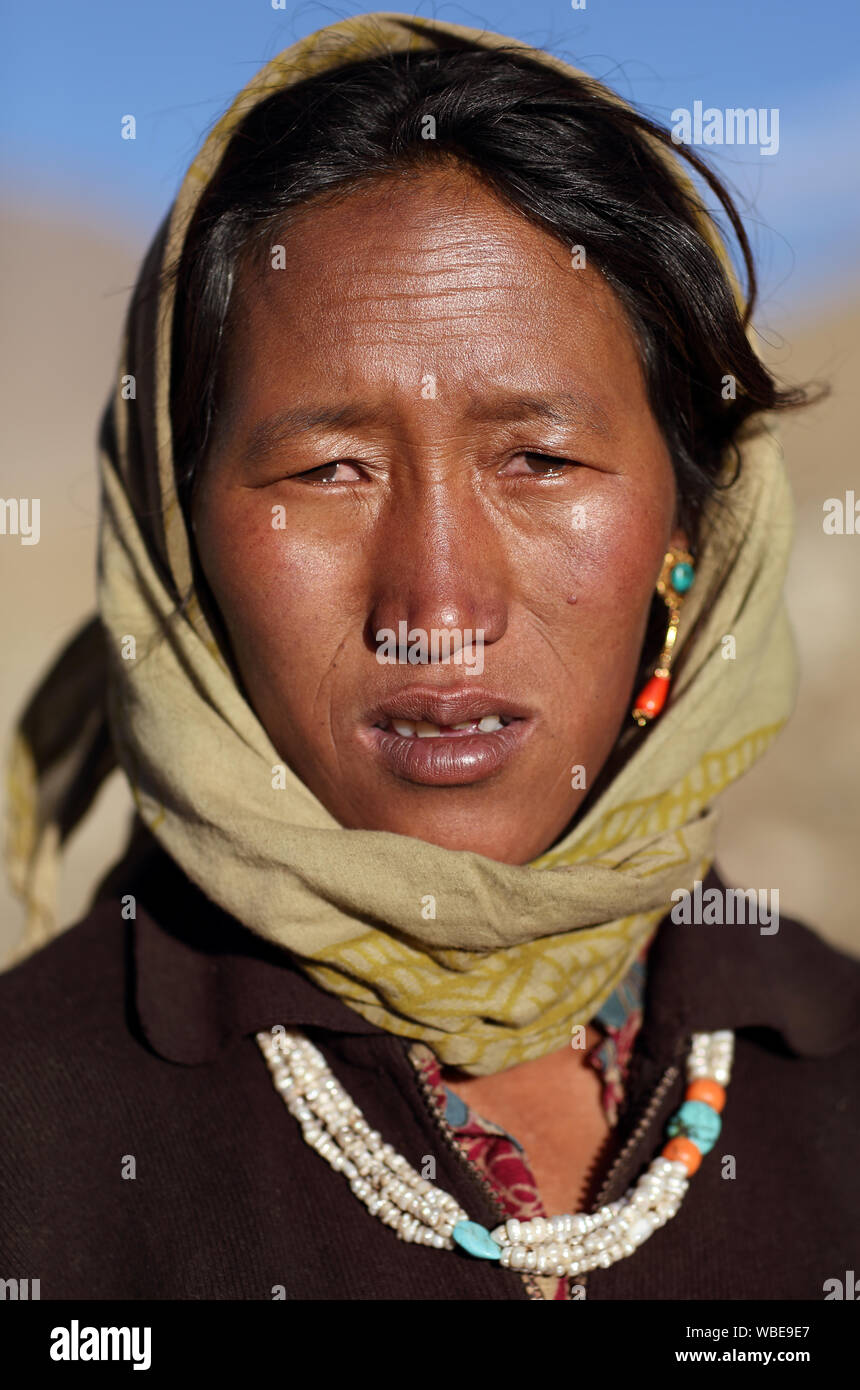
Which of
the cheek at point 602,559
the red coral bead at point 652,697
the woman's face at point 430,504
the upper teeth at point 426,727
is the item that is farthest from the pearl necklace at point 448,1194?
the cheek at point 602,559

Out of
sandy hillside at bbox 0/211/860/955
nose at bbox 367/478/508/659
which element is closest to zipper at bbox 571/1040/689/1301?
nose at bbox 367/478/508/659

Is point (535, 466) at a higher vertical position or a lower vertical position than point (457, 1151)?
higher

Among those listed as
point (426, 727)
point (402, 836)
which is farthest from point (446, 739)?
point (402, 836)

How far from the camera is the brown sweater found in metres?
1.82

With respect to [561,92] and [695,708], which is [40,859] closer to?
[695,708]

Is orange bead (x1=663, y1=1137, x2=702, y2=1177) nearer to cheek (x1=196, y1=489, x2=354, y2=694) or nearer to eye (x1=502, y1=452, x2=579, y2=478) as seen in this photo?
cheek (x1=196, y1=489, x2=354, y2=694)

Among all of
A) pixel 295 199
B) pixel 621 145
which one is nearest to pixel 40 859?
pixel 295 199

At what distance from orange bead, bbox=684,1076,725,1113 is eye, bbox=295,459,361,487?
1211 mm

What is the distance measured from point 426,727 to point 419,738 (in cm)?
2

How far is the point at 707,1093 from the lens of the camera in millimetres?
2121

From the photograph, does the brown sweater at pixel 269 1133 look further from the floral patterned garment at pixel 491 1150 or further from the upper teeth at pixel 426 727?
the upper teeth at pixel 426 727

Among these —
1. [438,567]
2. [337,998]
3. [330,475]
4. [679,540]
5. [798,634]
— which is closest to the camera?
[438,567]

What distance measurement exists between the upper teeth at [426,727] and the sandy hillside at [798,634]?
0.78 meters

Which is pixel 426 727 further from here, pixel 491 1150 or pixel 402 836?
pixel 491 1150
